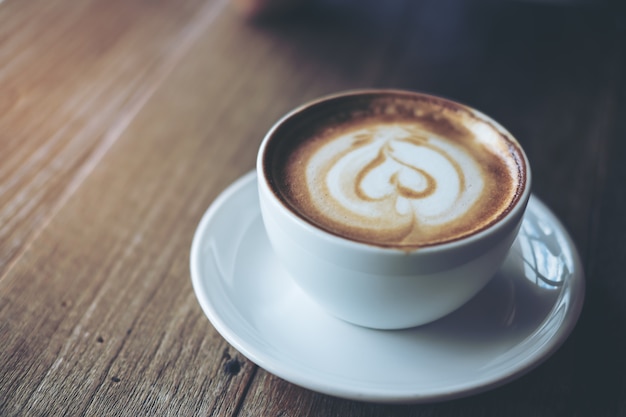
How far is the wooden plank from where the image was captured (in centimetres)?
89

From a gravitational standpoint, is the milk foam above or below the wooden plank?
above

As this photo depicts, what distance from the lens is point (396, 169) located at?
71 cm

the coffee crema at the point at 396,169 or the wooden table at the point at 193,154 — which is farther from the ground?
the coffee crema at the point at 396,169

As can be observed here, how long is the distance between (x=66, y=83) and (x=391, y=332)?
824 millimetres

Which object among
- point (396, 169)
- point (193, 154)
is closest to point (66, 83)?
point (193, 154)

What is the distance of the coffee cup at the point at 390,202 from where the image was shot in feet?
1.95

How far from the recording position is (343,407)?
63cm

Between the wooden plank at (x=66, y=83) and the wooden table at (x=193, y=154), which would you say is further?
the wooden plank at (x=66, y=83)

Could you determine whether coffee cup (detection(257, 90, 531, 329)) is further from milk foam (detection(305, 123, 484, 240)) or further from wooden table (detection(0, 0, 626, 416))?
wooden table (detection(0, 0, 626, 416))

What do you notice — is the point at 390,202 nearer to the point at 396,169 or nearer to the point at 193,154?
the point at 396,169

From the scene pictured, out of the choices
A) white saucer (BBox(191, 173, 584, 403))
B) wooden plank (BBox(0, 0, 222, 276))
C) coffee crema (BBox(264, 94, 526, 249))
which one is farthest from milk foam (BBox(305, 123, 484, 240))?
wooden plank (BBox(0, 0, 222, 276))

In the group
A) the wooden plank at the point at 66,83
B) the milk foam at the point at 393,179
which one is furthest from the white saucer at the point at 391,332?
the wooden plank at the point at 66,83

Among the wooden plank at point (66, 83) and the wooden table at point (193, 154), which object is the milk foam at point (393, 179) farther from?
the wooden plank at point (66, 83)

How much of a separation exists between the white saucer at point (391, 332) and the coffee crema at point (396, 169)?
13 centimetres
